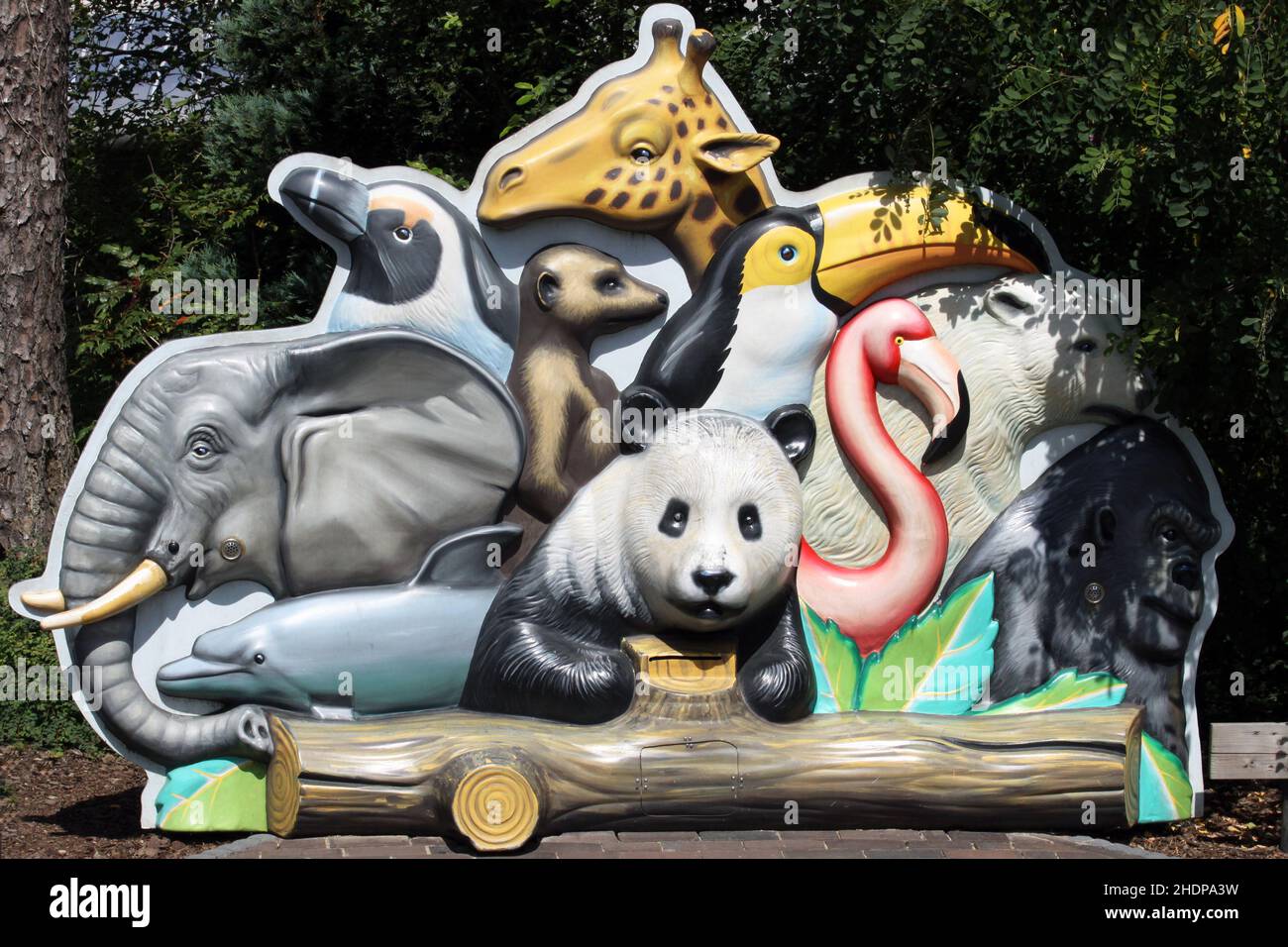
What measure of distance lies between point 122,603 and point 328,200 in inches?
78.4

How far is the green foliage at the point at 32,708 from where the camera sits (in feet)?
30.4

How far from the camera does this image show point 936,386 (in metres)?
7.86

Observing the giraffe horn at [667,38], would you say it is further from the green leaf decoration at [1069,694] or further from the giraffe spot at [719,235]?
the green leaf decoration at [1069,694]

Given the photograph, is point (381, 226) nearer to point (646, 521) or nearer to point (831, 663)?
point (646, 521)

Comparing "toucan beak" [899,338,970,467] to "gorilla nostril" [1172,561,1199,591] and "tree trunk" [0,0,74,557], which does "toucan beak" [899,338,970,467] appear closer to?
"gorilla nostril" [1172,561,1199,591]

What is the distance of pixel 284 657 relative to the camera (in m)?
7.44

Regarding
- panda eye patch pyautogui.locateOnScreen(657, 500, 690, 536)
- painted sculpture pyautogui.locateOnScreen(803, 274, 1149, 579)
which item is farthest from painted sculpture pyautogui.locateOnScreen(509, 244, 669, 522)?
painted sculpture pyautogui.locateOnScreen(803, 274, 1149, 579)

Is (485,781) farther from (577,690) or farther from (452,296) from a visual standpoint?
(452,296)

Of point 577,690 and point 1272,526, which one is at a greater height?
point 1272,526

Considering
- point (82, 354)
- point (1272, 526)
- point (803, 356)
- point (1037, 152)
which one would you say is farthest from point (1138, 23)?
point (82, 354)

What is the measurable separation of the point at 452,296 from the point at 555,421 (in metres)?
0.74

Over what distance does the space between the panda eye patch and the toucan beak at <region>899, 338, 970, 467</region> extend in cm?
123

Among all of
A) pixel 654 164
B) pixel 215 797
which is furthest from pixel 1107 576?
pixel 215 797

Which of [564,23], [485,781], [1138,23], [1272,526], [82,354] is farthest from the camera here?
[82,354]
